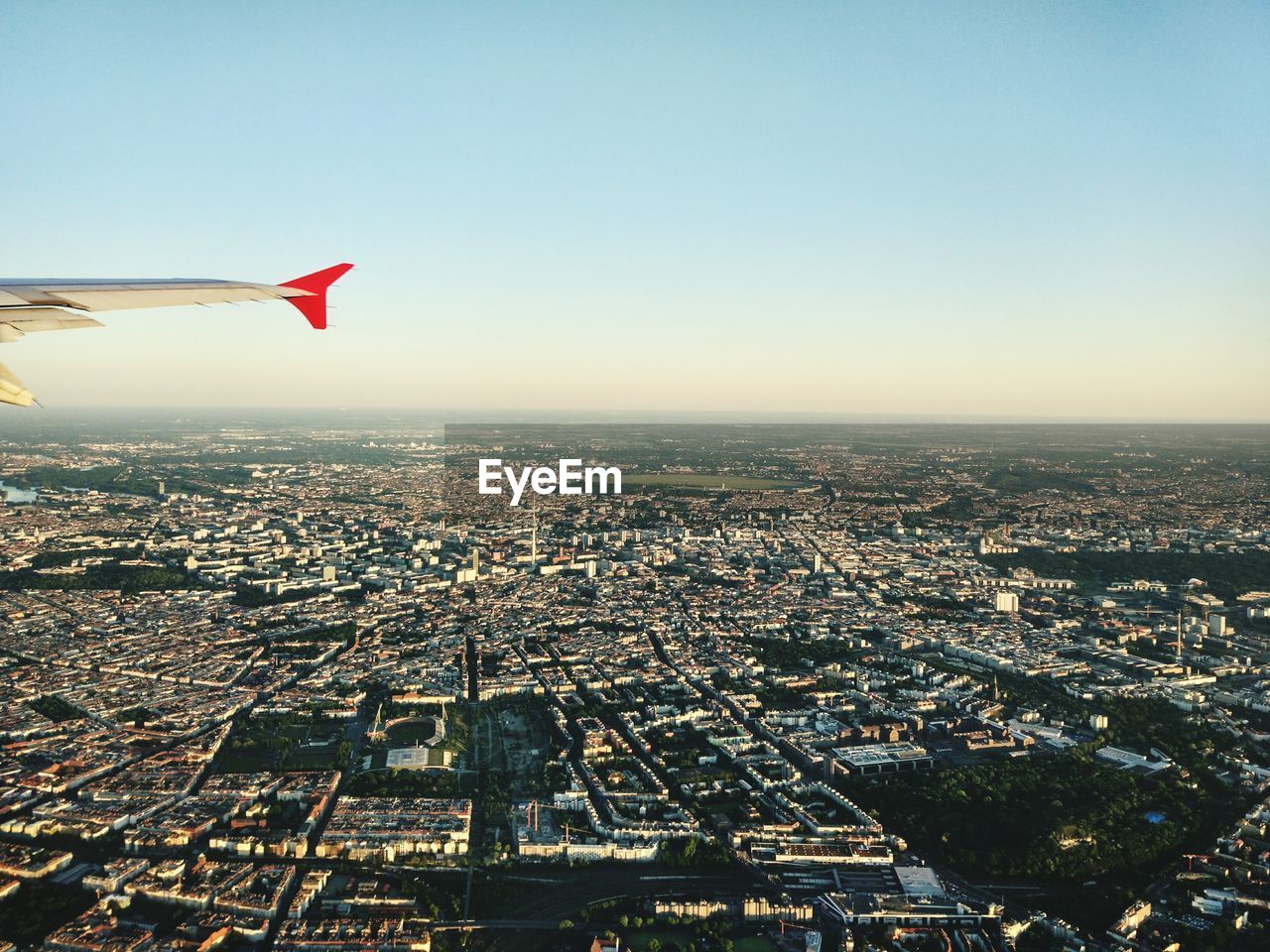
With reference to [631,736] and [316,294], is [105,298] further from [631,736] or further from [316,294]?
[631,736]

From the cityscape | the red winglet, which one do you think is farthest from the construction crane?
the red winglet

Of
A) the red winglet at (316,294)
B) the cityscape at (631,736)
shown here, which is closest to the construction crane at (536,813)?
the cityscape at (631,736)

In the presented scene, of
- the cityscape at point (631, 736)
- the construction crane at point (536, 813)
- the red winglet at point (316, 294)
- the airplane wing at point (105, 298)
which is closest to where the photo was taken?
the airplane wing at point (105, 298)

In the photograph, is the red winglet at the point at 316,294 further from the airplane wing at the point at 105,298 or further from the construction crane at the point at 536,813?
the construction crane at the point at 536,813

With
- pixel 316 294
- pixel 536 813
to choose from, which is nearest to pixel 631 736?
pixel 536 813

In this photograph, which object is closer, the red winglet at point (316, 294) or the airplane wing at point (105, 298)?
the airplane wing at point (105, 298)

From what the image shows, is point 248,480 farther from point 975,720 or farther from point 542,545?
point 975,720

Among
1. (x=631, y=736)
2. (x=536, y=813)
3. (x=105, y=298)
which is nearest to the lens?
(x=105, y=298)
